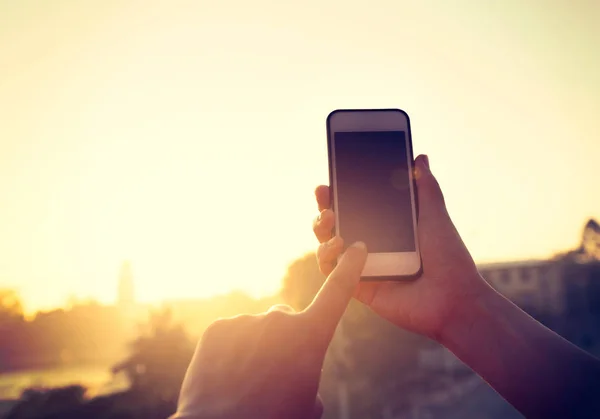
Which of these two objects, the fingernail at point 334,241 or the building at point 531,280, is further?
the building at point 531,280

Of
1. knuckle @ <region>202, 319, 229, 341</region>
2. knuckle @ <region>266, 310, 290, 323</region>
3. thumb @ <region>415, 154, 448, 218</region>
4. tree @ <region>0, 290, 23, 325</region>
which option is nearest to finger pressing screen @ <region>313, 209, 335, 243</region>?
thumb @ <region>415, 154, 448, 218</region>

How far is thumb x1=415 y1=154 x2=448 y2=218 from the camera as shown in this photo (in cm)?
305

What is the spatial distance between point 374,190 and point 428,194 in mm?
333

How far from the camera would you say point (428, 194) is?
3074 millimetres

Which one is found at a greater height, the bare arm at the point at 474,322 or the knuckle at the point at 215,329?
the knuckle at the point at 215,329

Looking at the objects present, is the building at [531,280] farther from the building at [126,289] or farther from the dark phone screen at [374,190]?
the dark phone screen at [374,190]

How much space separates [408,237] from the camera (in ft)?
10.0

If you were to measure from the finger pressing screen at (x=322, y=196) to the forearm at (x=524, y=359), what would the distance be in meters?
1.03

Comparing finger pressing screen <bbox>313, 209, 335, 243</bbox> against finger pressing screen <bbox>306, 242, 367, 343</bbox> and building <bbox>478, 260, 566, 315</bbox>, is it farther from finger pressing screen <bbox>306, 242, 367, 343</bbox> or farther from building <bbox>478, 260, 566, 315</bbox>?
building <bbox>478, 260, 566, 315</bbox>

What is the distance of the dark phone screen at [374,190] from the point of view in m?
3.00

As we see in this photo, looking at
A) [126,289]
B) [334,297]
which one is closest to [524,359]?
[334,297]

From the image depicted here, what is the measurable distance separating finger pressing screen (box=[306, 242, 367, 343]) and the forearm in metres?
1.00

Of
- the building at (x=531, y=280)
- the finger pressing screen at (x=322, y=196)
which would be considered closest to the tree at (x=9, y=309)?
Result: the finger pressing screen at (x=322, y=196)

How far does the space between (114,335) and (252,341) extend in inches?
1035
